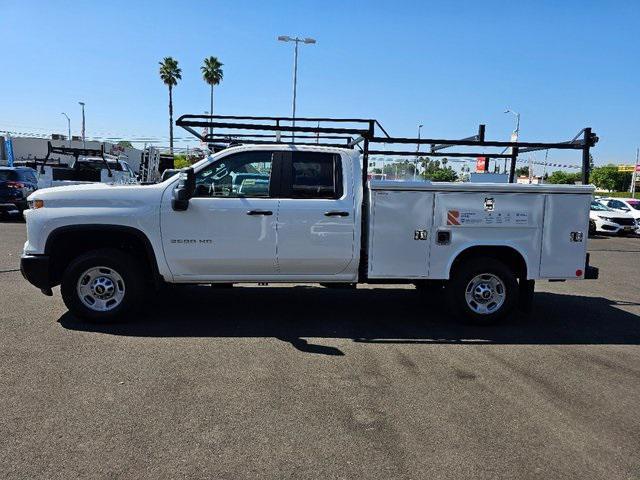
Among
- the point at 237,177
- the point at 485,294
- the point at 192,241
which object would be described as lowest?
the point at 485,294

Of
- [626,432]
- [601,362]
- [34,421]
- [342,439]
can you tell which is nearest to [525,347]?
[601,362]

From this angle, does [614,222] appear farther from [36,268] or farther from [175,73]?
[175,73]

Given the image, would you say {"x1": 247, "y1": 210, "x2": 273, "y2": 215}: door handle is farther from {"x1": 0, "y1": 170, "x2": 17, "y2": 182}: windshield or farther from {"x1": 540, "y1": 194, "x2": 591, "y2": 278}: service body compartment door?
{"x1": 0, "y1": 170, "x2": 17, "y2": 182}: windshield

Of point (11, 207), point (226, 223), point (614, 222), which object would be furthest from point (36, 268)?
point (614, 222)

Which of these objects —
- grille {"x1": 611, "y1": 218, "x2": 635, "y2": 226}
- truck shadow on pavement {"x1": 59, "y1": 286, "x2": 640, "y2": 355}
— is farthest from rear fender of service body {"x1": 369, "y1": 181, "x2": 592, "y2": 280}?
grille {"x1": 611, "y1": 218, "x2": 635, "y2": 226}

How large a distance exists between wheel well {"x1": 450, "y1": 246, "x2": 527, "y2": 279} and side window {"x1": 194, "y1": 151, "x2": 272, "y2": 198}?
8.03 ft

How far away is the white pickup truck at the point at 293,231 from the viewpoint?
5734 millimetres

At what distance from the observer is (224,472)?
121 inches

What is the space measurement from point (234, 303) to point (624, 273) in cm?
848

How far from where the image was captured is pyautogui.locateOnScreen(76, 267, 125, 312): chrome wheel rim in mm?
5852

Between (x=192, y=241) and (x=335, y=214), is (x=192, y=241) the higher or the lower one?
the lower one

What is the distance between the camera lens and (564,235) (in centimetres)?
617

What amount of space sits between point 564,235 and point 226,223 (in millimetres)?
3969

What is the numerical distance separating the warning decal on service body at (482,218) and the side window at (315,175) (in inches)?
53.3
